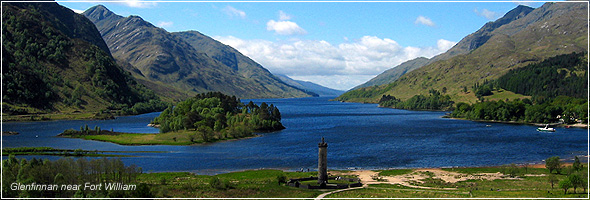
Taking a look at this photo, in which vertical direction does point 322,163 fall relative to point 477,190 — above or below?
above

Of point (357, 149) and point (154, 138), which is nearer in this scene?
point (357, 149)

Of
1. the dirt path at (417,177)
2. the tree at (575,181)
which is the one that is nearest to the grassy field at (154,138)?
the dirt path at (417,177)

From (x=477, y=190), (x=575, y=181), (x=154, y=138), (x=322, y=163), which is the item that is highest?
(x=322, y=163)

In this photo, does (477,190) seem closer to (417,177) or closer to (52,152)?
(417,177)

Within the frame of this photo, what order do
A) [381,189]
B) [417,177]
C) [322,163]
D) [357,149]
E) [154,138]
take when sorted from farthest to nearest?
[154,138] → [357,149] → [417,177] → [322,163] → [381,189]

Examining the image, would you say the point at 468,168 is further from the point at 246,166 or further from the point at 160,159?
the point at 160,159

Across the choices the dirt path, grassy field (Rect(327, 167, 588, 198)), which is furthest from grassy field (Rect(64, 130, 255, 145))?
grassy field (Rect(327, 167, 588, 198))

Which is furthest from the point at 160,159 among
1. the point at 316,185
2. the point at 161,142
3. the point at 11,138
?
the point at 11,138

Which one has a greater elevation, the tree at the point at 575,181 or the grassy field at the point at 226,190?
the tree at the point at 575,181

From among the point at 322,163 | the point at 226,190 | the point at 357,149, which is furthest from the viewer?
the point at 357,149

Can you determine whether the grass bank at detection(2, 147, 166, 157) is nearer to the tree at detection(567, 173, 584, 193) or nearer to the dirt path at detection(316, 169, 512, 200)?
the dirt path at detection(316, 169, 512, 200)

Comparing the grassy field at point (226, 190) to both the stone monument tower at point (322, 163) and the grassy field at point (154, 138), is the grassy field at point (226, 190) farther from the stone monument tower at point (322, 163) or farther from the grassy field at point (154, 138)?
the grassy field at point (154, 138)

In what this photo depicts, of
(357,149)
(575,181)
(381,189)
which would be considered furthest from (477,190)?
(357,149)
